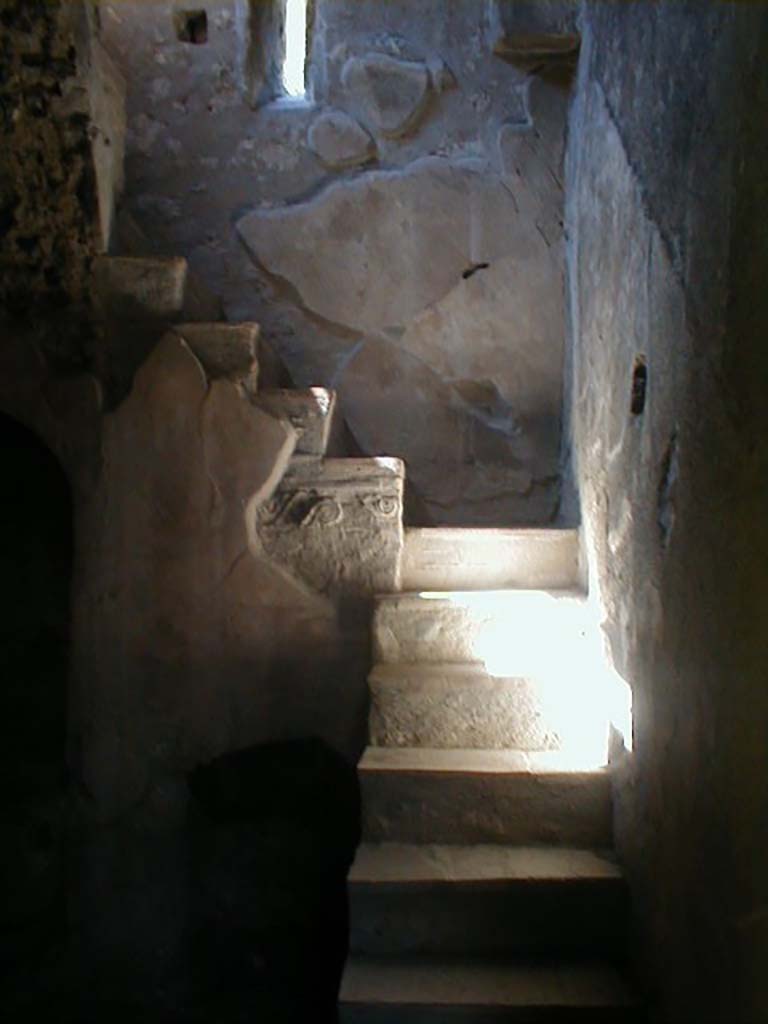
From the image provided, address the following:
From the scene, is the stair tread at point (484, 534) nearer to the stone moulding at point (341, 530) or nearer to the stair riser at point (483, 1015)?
the stone moulding at point (341, 530)

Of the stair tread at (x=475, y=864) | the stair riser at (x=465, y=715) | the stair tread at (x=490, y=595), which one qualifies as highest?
the stair tread at (x=490, y=595)

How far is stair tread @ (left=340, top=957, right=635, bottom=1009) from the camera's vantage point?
2162 mm

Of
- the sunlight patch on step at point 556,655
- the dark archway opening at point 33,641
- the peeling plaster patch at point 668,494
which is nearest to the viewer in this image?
the peeling plaster patch at point 668,494

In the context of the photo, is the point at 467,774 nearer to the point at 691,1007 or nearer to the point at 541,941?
the point at 541,941

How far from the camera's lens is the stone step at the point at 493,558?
123 inches

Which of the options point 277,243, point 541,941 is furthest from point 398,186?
point 541,941

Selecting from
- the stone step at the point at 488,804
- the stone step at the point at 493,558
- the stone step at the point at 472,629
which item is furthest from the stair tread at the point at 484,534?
the stone step at the point at 488,804

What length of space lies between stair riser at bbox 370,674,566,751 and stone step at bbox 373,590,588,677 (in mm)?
136

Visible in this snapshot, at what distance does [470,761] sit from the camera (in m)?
2.59

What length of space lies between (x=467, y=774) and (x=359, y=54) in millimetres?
2938

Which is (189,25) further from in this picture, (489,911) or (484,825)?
(489,911)

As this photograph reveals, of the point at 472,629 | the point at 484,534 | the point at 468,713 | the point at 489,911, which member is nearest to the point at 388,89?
the point at 484,534

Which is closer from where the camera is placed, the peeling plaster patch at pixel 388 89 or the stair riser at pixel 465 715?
the stair riser at pixel 465 715

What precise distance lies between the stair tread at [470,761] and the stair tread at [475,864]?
0.20 meters
